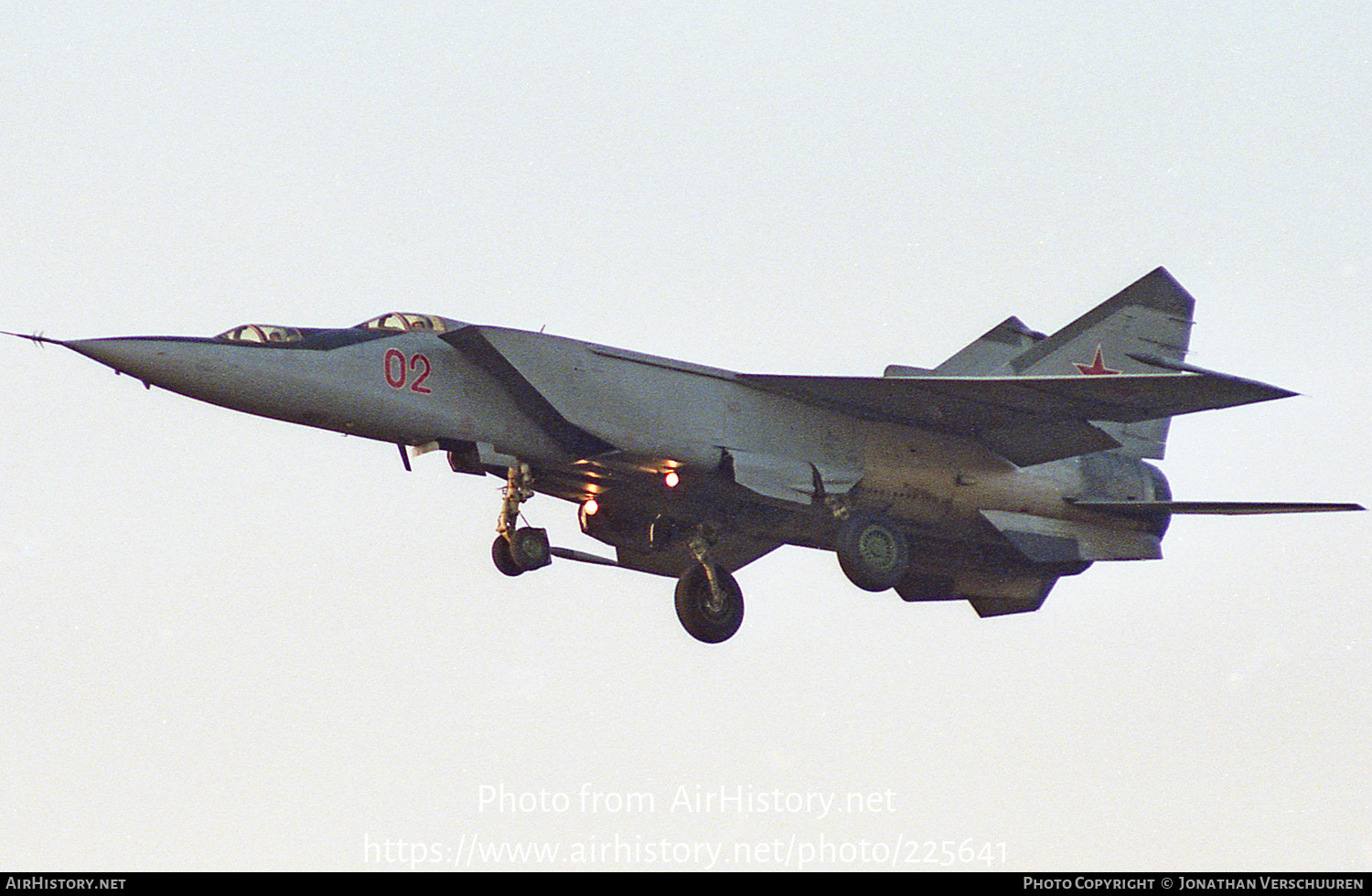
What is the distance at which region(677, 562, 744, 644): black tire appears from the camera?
66.1 ft

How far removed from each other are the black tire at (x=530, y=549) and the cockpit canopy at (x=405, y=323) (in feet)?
7.48

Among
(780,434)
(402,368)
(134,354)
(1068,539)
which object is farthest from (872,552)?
(134,354)

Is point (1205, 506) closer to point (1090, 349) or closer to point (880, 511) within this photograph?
point (1090, 349)

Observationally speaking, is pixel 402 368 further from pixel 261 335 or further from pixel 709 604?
pixel 709 604

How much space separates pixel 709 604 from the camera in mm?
20156

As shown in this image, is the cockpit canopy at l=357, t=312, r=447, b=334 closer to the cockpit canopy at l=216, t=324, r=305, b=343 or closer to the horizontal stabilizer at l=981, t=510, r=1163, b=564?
the cockpit canopy at l=216, t=324, r=305, b=343

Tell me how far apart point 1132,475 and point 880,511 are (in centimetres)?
352

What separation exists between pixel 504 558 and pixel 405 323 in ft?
8.68

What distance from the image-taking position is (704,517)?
19.3 m

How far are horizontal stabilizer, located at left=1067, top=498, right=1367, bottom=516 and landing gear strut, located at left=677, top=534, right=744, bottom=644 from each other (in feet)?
13.7

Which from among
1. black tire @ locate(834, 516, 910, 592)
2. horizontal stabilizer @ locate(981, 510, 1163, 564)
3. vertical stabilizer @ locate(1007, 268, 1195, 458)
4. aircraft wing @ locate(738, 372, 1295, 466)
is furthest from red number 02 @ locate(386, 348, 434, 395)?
vertical stabilizer @ locate(1007, 268, 1195, 458)

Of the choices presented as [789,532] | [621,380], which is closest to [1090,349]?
[789,532]

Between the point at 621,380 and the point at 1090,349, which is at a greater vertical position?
the point at 1090,349

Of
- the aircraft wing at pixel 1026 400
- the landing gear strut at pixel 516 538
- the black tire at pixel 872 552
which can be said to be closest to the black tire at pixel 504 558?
the landing gear strut at pixel 516 538
